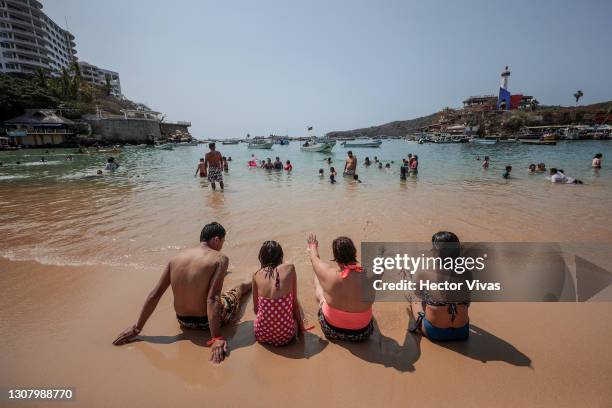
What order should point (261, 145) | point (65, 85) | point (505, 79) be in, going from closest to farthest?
point (65, 85)
point (261, 145)
point (505, 79)

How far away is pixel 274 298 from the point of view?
2785 mm

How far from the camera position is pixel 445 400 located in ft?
7.57

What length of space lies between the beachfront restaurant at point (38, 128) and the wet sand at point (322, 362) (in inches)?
2505

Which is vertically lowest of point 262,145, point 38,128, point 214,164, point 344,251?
point 344,251

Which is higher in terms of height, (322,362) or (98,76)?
(98,76)

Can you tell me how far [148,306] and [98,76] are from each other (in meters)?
141

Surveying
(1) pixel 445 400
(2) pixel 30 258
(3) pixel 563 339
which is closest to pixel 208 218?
(2) pixel 30 258

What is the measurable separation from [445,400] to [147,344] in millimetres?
2980

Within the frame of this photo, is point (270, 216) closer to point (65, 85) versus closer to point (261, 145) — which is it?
point (261, 145)

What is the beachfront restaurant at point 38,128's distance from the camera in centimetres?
4712

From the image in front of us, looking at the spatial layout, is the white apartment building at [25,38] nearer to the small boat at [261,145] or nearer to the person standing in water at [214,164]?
the small boat at [261,145]

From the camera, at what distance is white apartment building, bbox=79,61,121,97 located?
9970 cm

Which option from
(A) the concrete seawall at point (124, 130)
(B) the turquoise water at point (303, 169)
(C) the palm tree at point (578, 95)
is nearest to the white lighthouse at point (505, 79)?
(C) the palm tree at point (578, 95)

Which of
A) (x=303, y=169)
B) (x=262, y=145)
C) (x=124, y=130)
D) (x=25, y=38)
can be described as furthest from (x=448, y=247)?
(x=25, y=38)
